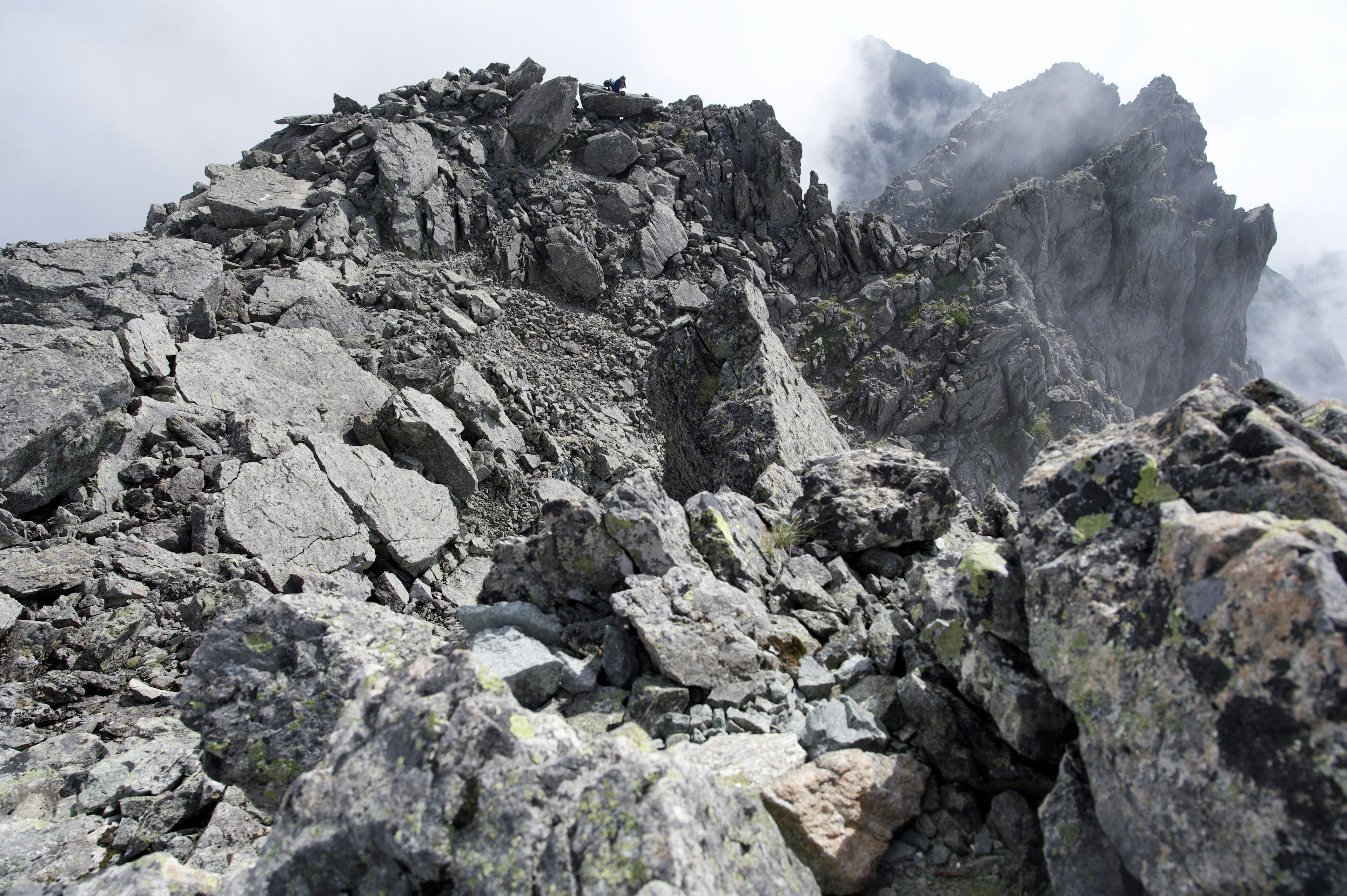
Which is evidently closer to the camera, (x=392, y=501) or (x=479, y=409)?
(x=392, y=501)

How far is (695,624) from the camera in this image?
6262mm

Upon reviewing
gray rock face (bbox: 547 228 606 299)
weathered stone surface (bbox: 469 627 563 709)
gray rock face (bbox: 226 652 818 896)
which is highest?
gray rock face (bbox: 547 228 606 299)

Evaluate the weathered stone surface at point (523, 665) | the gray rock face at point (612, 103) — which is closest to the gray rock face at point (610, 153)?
the gray rock face at point (612, 103)

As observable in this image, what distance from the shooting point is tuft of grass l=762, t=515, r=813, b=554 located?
8.66m

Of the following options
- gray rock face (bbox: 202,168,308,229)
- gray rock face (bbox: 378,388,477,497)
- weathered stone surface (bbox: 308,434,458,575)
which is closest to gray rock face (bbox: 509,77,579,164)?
gray rock face (bbox: 202,168,308,229)

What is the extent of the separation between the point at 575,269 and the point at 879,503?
1881 cm

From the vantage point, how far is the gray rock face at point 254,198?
20375 mm

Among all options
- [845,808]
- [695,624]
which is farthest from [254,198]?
[845,808]

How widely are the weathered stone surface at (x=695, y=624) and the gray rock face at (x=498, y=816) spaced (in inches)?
82.9

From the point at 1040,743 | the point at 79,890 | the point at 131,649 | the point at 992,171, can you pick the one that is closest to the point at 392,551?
the point at 131,649

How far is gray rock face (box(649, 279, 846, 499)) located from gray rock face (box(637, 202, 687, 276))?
8840 mm

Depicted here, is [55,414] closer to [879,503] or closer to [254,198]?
[879,503]

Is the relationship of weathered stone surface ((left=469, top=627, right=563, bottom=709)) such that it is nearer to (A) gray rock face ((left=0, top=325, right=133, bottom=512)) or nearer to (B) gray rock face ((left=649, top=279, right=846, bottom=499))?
(B) gray rock face ((left=649, top=279, right=846, bottom=499))

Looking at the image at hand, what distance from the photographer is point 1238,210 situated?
5791 cm
